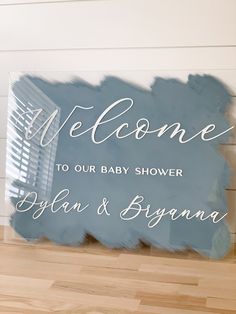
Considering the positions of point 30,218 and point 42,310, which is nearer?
point 42,310

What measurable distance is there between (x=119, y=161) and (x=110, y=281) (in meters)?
0.37

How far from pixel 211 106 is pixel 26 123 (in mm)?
547

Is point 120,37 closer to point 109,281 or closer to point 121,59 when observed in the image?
point 121,59

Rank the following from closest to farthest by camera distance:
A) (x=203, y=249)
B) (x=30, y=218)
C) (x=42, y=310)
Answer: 1. (x=42, y=310)
2. (x=203, y=249)
3. (x=30, y=218)

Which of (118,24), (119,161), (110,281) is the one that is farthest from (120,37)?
(110,281)

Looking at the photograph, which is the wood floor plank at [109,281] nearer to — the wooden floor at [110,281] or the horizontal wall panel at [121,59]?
the wooden floor at [110,281]

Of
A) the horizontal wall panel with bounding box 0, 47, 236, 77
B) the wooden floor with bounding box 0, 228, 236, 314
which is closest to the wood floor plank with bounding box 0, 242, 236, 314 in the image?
the wooden floor with bounding box 0, 228, 236, 314

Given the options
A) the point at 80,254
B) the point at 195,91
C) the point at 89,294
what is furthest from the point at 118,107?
the point at 89,294

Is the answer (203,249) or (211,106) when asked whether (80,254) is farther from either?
(211,106)

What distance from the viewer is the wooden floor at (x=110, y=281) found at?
95 centimetres

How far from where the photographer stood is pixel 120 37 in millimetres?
1337

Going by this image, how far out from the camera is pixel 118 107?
4.30 feet

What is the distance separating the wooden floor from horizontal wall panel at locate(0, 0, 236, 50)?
609 millimetres

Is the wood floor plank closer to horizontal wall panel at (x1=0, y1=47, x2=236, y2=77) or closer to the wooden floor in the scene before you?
the wooden floor
